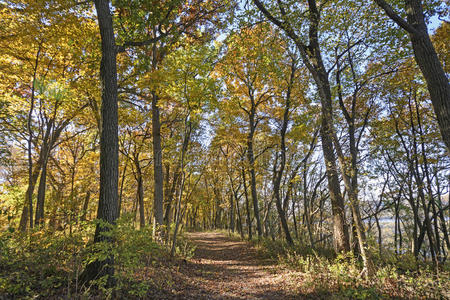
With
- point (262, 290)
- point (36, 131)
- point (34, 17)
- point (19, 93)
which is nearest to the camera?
point (262, 290)

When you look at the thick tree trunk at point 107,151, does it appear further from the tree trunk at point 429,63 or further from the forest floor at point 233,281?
the tree trunk at point 429,63

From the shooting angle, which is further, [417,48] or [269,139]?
[269,139]

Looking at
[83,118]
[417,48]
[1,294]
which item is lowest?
[1,294]

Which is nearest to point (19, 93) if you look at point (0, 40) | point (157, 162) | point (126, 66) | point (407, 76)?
point (0, 40)

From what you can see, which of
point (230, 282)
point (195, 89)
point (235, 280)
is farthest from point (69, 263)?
point (195, 89)

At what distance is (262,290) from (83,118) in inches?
487

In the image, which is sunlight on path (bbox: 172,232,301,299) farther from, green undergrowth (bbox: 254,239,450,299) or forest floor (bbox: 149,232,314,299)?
green undergrowth (bbox: 254,239,450,299)

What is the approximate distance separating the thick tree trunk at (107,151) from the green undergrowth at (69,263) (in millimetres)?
162

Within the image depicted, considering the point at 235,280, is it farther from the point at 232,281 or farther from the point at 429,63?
the point at 429,63

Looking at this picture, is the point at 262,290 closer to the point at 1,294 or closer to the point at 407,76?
the point at 1,294

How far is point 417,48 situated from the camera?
13.3 feet

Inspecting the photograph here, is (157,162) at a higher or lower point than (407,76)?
lower

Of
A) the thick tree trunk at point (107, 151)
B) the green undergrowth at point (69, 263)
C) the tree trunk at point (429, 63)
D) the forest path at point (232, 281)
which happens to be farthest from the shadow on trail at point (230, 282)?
the tree trunk at point (429, 63)

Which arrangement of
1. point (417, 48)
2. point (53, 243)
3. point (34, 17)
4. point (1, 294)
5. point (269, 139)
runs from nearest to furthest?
1. point (1, 294)
2. point (417, 48)
3. point (53, 243)
4. point (34, 17)
5. point (269, 139)
